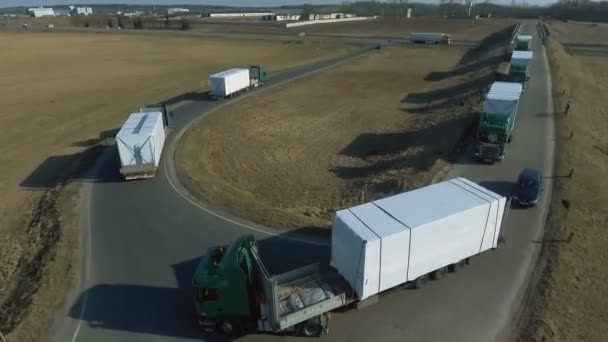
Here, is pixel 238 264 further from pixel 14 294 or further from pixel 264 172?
pixel 264 172

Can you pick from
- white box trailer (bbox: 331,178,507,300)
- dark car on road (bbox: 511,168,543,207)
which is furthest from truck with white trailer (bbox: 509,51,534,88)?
white box trailer (bbox: 331,178,507,300)

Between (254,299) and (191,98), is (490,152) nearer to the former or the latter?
(254,299)

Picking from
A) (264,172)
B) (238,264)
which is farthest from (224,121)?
(238,264)

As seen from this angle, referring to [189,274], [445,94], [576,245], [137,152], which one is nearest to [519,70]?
[445,94]

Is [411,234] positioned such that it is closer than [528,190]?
Yes

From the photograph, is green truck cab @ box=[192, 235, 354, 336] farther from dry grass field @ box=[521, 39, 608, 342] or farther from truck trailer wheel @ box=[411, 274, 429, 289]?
dry grass field @ box=[521, 39, 608, 342]

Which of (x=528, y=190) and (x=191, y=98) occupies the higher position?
(x=528, y=190)

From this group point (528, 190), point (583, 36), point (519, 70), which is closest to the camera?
point (528, 190)
